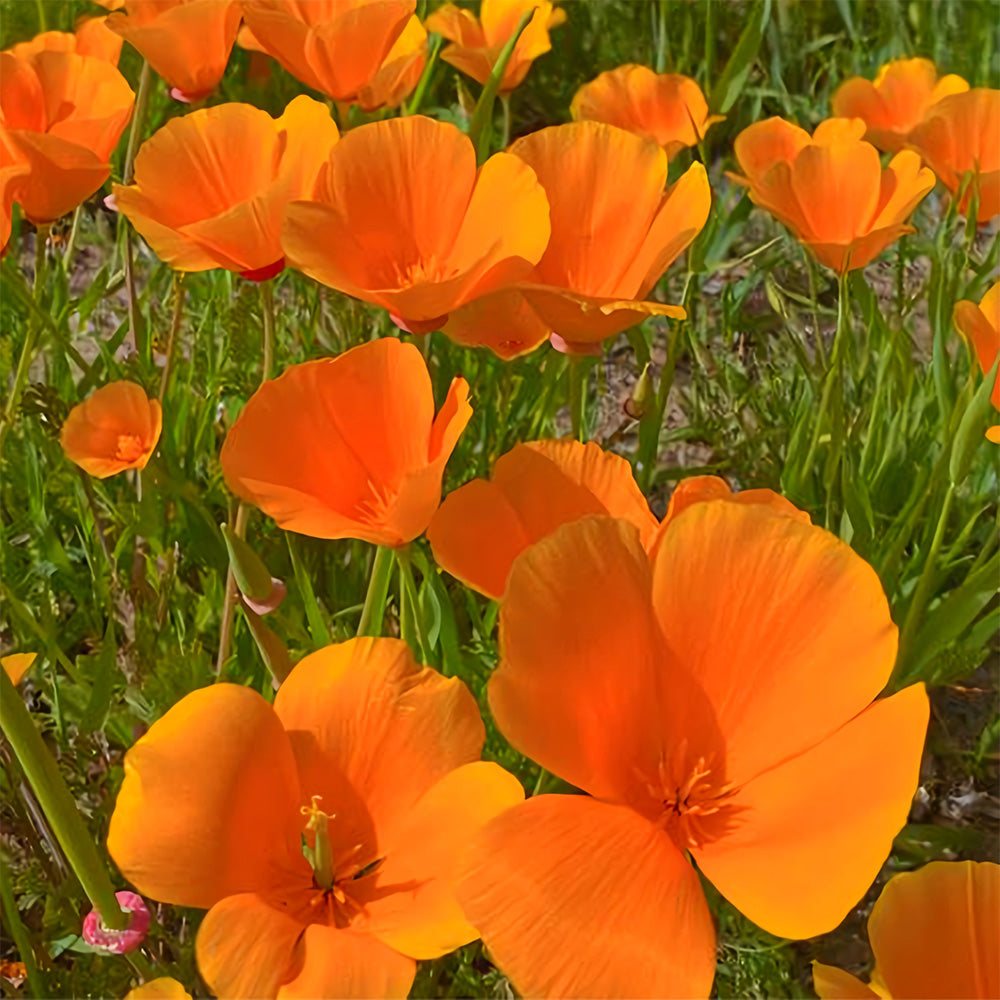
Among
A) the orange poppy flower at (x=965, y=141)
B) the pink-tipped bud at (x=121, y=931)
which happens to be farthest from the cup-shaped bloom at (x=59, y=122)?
the orange poppy flower at (x=965, y=141)

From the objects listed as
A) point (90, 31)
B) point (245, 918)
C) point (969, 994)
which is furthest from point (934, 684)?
point (90, 31)

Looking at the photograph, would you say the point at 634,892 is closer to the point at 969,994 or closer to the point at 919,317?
the point at 969,994

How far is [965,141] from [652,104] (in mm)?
334

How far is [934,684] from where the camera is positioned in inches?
42.7

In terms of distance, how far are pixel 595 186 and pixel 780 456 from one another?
2.00 ft

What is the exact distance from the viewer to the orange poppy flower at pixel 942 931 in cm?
58

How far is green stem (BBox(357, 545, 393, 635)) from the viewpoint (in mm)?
708

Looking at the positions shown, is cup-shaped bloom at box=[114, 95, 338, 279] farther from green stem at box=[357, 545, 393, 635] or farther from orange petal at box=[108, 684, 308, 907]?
orange petal at box=[108, 684, 308, 907]

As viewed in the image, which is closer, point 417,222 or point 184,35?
point 417,222

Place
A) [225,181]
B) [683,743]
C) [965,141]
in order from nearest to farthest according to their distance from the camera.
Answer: [683,743]
[225,181]
[965,141]

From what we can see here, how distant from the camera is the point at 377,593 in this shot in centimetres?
73

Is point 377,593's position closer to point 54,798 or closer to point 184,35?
point 54,798

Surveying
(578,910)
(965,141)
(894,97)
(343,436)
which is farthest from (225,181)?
(894,97)

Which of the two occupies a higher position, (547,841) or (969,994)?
(547,841)
